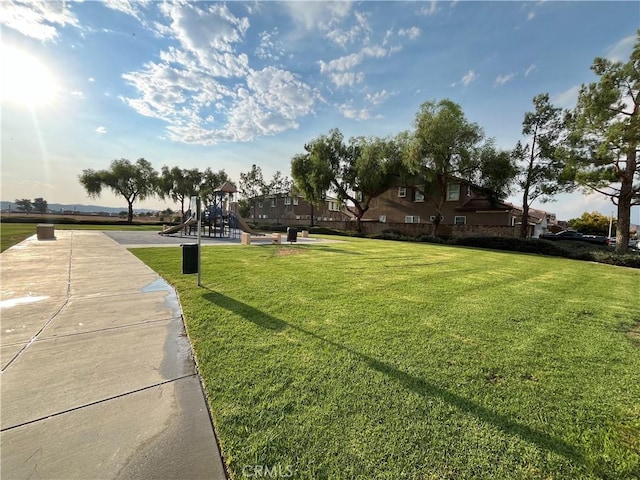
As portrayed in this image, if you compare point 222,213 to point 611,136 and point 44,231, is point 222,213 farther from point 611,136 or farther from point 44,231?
point 611,136

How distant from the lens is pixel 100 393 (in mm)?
2637

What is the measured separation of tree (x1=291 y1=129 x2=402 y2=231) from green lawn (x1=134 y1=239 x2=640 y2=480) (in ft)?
77.1

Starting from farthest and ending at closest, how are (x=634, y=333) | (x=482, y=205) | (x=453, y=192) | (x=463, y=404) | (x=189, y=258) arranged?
1. (x=453, y=192)
2. (x=482, y=205)
3. (x=189, y=258)
4. (x=634, y=333)
5. (x=463, y=404)

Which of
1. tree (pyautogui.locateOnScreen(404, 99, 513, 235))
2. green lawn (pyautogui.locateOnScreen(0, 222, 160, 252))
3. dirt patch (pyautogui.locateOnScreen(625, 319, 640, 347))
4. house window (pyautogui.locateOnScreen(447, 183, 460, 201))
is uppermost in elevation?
tree (pyautogui.locateOnScreen(404, 99, 513, 235))

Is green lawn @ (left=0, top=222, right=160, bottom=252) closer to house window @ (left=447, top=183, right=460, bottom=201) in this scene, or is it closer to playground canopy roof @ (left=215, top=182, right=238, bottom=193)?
playground canopy roof @ (left=215, top=182, right=238, bottom=193)

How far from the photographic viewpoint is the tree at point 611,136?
43.2 ft

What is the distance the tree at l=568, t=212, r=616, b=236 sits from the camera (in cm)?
4277

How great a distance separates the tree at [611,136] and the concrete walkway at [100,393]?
19.5 m

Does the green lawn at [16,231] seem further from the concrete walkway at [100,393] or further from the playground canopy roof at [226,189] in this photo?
the playground canopy roof at [226,189]

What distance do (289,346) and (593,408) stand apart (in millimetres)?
3225

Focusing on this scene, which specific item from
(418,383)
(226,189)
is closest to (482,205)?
(226,189)

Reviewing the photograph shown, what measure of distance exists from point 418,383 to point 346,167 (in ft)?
99.4

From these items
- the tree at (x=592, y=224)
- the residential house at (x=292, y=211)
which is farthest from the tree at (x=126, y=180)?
the tree at (x=592, y=224)

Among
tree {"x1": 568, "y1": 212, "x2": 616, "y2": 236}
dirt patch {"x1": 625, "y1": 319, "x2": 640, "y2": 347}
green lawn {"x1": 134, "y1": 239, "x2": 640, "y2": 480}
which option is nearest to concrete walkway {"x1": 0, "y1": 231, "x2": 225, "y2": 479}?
green lawn {"x1": 134, "y1": 239, "x2": 640, "y2": 480}
